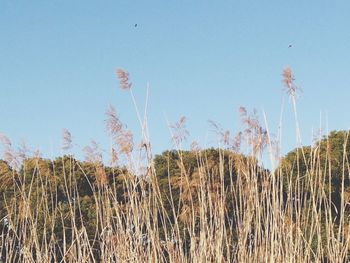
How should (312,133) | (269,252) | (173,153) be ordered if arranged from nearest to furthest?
(312,133) → (269,252) → (173,153)

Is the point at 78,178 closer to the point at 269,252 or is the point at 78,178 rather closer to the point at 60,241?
the point at 60,241

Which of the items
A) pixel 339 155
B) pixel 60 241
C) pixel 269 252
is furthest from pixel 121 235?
pixel 339 155

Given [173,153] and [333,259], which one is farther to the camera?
[173,153]

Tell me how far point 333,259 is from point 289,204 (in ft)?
1.20

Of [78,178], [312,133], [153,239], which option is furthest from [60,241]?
[312,133]

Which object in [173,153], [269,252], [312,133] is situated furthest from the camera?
[173,153]

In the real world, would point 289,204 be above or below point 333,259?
above

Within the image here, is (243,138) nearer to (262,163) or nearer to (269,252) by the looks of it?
(262,163)

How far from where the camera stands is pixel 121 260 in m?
3.47

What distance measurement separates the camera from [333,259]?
325cm

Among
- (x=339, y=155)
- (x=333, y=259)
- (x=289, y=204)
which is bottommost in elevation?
(x=333, y=259)

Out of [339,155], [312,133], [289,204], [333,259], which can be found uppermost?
[339,155]

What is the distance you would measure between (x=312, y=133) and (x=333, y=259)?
0.66m

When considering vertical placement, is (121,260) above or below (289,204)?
below
